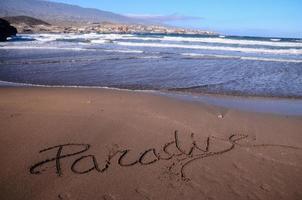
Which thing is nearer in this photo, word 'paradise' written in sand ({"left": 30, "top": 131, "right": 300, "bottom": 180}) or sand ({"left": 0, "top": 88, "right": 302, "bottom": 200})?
sand ({"left": 0, "top": 88, "right": 302, "bottom": 200})

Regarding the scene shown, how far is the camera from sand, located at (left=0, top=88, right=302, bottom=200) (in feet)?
13.1

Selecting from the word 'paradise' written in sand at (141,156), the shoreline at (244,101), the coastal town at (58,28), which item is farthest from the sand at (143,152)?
the coastal town at (58,28)

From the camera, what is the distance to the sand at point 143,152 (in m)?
3.99

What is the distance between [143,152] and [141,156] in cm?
14

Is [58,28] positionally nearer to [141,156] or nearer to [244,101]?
[244,101]

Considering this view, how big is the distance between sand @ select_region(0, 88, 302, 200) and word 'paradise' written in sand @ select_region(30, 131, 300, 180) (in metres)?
0.01

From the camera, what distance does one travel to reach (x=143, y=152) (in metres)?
5.01

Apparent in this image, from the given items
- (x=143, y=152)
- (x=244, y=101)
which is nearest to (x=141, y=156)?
(x=143, y=152)

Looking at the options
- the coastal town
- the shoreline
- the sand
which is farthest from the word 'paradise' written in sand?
the coastal town

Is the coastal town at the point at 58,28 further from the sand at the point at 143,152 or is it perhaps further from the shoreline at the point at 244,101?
the sand at the point at 143,152

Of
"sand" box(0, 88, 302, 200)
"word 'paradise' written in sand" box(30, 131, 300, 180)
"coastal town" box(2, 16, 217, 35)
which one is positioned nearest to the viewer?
"sand" box(0, 88, 302, 200)

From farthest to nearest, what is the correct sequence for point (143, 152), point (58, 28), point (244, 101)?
point (58, 28) → point (244, 101) → point (143, 152)

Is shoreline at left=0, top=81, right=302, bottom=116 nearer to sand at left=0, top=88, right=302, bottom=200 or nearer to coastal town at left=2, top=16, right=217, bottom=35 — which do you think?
sand at left=0, top=88, right=302, bottom=200

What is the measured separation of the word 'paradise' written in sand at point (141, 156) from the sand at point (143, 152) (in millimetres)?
14
